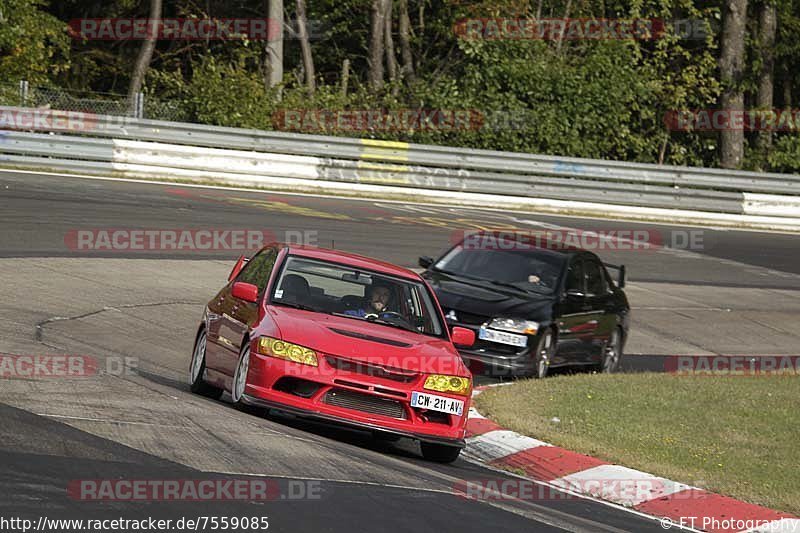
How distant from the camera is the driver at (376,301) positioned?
10.3m

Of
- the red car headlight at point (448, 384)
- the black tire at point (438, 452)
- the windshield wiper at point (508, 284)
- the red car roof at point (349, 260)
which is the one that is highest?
the red car roof at point (349, 260)

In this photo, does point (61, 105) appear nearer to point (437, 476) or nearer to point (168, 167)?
point (168, 167)

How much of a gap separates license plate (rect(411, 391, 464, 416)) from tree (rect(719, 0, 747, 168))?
88.5 feet

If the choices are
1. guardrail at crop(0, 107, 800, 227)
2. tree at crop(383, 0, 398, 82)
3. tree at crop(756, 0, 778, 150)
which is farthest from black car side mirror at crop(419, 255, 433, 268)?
tree at crop(756, 0, 778, 150)

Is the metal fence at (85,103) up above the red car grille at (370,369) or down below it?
above

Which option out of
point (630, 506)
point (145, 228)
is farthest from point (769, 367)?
point (145, 228)

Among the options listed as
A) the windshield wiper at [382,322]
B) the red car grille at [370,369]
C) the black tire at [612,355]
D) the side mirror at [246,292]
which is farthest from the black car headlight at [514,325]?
the red car grille at [370,369]

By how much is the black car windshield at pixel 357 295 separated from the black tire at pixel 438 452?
Result: 1037 millimetres

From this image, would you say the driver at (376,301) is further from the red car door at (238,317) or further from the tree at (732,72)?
the tree at (732,72)

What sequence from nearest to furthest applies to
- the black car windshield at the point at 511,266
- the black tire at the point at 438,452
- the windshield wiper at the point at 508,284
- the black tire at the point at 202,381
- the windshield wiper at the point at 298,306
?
the black tire at the point at 438,452
the windshield wiper at the point at 298,306
the black tire at the point at 202,381
the windshield wiper at the point at 508,284
the black car windshield at the point at 511,266

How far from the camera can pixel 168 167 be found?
26188 millimetres

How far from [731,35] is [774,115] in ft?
8.27

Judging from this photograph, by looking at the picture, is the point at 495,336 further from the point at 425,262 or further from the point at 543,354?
the point at 425,262

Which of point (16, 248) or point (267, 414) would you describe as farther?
point (16, 248)
